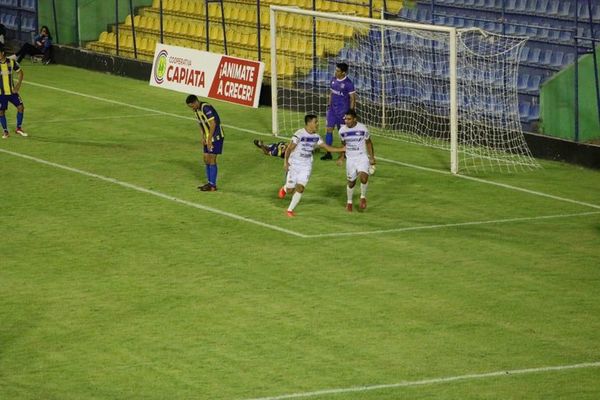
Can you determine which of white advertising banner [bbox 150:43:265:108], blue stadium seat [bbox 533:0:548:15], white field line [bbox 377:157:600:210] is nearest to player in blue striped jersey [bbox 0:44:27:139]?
white advertising banner [bbox 150:43:265:108]

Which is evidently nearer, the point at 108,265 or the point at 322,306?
the point at 322,306

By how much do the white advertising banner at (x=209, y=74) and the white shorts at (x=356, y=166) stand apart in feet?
35.3

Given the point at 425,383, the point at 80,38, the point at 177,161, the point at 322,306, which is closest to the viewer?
the point at 425,383

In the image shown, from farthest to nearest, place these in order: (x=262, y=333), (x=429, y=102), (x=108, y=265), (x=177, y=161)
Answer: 1. (x=429, y=102)
2. (x=177, y=161)
3. (x=108, y=265)
4. (x=262, y=333)

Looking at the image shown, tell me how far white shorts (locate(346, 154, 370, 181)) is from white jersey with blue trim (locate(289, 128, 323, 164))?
0.70 m

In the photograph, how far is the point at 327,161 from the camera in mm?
26656

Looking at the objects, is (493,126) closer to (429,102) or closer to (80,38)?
(429,102)

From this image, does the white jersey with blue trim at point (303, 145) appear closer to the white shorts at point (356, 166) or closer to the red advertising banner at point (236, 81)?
the white shorts at point (356, 166)

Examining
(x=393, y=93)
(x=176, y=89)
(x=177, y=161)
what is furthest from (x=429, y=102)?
(x=176, y=89)

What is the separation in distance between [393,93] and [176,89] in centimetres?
747

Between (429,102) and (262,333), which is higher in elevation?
(429,102)

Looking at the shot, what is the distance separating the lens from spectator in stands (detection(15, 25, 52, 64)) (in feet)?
131

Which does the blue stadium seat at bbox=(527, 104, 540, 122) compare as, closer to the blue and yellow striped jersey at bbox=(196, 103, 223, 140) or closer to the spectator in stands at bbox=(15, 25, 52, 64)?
the blue and yellow striped jersey at bbox=(196, 103, 223, 140)

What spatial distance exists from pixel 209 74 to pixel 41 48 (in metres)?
8.18
